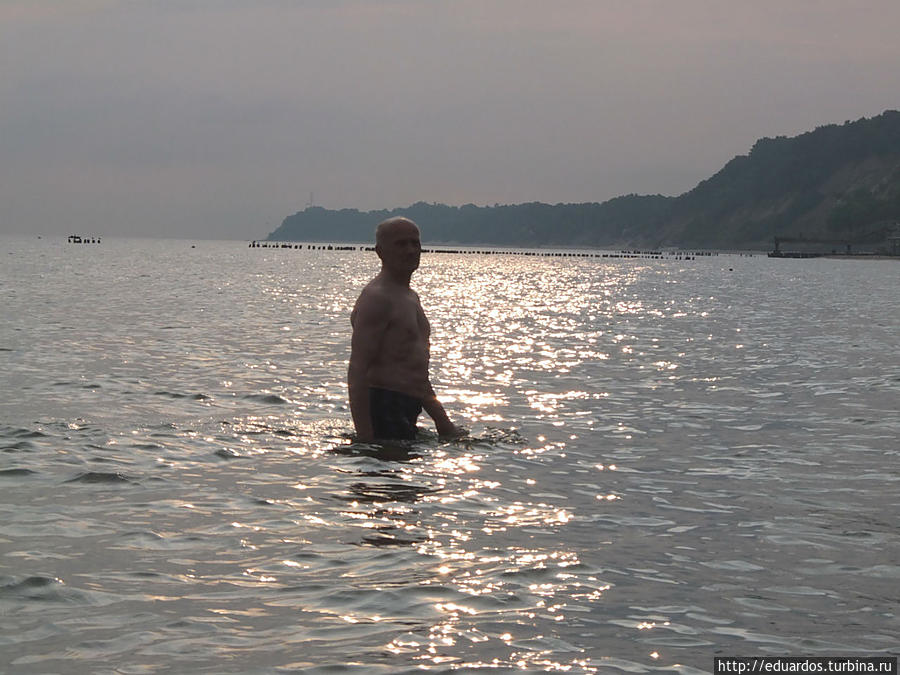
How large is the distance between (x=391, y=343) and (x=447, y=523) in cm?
315

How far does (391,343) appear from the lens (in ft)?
37.8

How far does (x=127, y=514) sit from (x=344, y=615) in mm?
3208

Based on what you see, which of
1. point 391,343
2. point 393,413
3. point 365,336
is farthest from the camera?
point 393,413

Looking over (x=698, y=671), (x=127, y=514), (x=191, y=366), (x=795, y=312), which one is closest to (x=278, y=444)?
(x=127, y=514)

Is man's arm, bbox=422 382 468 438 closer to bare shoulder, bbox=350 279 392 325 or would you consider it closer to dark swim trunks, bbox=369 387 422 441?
dark swim trunks, bbox=369 387 422 441

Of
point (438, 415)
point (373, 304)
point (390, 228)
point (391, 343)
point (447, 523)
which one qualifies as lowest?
point (447, 523)

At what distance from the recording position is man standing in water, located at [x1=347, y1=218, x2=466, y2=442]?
11430 millimetres

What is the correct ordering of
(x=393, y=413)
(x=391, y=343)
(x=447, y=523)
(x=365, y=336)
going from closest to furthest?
(x=447, y=523) → (x=365, y=336) → (x=391, y=343) → (x=393, y=413)

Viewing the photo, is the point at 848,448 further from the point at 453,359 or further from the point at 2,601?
the point at 453,359

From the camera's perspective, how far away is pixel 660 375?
21859mm

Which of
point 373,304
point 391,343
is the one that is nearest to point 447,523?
point 391,343

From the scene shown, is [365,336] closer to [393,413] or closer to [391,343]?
[391,343]

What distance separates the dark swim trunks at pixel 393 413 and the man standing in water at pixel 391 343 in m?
0.01

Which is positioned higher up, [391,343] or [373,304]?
[373,304]
